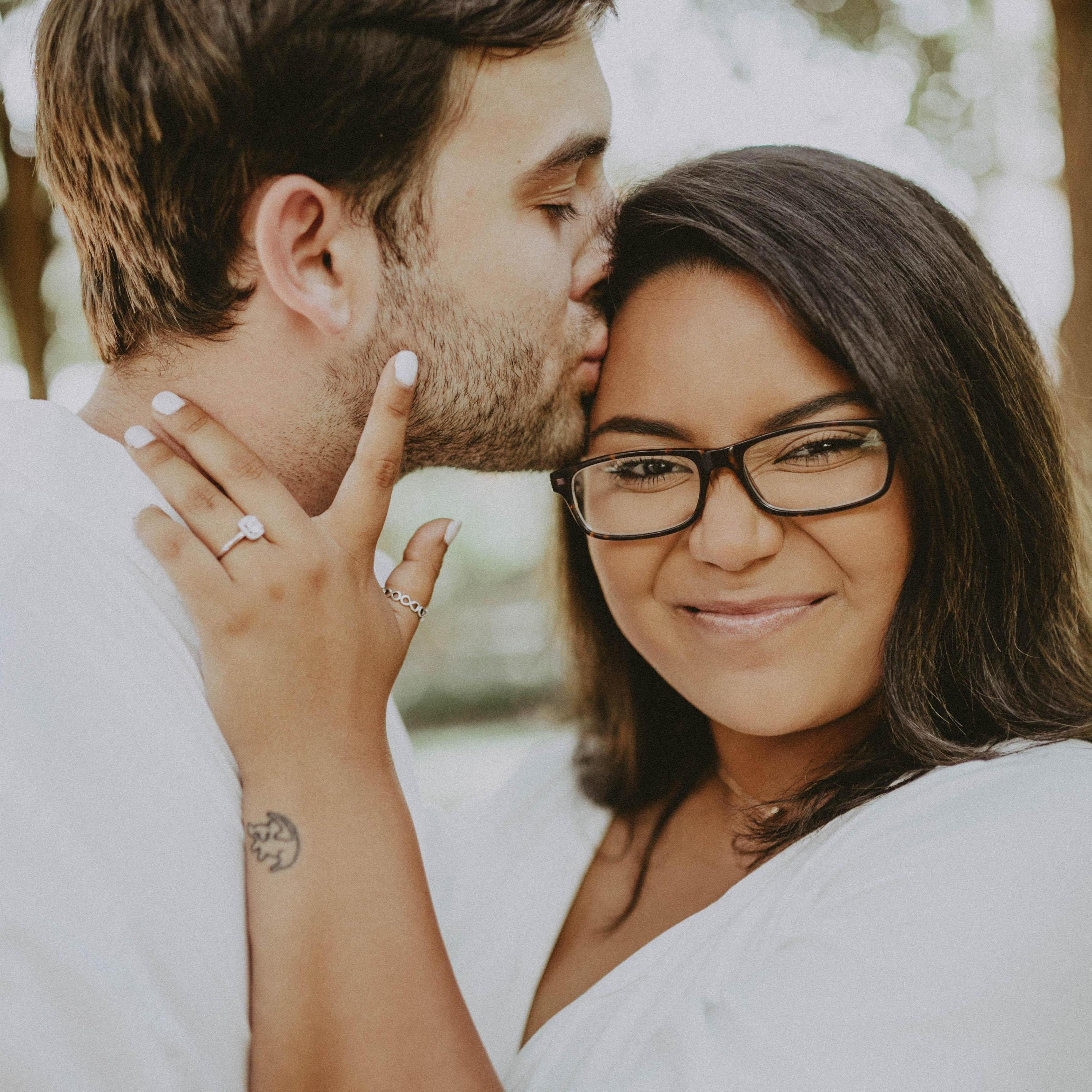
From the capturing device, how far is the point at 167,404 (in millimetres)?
1805

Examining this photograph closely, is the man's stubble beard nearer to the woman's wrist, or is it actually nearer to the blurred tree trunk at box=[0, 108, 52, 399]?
the woman's wrist

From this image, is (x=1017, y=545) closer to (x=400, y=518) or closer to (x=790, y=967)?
(x=790, y=967)

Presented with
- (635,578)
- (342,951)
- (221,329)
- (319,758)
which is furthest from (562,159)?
(342,951)

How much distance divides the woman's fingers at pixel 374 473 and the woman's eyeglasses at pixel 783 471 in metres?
0.46

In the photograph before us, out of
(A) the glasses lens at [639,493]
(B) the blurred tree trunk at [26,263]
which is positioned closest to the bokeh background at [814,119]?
(B) the blurred tree trunk at [26,263]

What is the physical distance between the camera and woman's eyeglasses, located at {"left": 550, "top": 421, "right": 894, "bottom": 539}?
72.9 inches

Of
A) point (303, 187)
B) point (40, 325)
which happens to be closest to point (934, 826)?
point (303, 187)

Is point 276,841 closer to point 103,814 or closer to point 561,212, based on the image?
point 103,814

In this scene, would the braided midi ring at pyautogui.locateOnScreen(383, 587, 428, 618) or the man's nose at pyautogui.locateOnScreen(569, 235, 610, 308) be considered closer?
the braided midi ring at pyautogui.locateOnScreen(383, 587, 428, 618)

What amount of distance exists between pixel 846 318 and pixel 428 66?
879 millimetres

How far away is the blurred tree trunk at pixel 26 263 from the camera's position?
187 inches

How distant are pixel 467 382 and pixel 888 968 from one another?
4.12 feet

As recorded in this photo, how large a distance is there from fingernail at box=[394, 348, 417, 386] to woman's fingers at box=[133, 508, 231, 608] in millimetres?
469

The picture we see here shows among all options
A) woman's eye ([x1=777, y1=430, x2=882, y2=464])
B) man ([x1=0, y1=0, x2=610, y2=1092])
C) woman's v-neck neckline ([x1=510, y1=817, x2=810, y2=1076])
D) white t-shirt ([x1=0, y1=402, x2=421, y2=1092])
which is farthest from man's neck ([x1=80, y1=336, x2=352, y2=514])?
woman's v-neck neckline ([x1=510, y1=817, x2=810, y2=1076])
